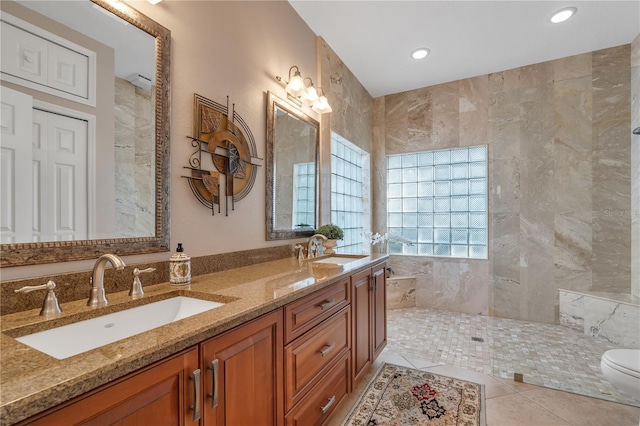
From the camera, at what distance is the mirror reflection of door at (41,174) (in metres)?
0.89

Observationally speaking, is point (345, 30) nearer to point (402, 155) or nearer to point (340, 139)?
point (340, 139)

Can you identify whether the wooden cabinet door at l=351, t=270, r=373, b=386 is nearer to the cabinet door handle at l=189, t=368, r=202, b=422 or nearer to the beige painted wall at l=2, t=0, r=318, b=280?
the beige painted wall at l=2, t=0, r=318, b=280

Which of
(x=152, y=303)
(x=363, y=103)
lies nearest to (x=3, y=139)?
(x=152, y=303)

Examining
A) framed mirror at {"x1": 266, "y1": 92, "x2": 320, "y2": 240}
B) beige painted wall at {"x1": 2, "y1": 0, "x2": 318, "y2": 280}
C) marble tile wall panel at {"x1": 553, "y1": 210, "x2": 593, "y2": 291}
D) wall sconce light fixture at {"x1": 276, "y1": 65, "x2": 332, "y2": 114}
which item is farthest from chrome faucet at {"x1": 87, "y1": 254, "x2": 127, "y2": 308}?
marble tile wall panel at {"x1": 553, "y1": 210, "x2": 593, "y2": 291}

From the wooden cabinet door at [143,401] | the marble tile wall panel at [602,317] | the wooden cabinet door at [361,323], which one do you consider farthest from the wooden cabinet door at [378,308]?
the marble tile wall panel at [602,317]

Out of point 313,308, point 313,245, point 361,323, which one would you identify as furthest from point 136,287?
point 313,245

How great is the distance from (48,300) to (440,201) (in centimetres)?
385

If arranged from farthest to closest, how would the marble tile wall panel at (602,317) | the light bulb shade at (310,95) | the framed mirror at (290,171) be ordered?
the marble tile wall panel at (602,317)
the light bulb shade at (310,95)
the framed mirror at (290,171)

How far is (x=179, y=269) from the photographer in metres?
1.28

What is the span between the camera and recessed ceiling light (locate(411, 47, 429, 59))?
9.91 feet

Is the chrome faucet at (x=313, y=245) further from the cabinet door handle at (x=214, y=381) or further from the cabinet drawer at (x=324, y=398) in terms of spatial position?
the cabinet door handle at (x=214, y=381)

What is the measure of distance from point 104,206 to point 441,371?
95.9 inches

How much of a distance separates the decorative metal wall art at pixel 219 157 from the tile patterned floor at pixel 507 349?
1991mm

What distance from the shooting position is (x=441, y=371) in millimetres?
2258
